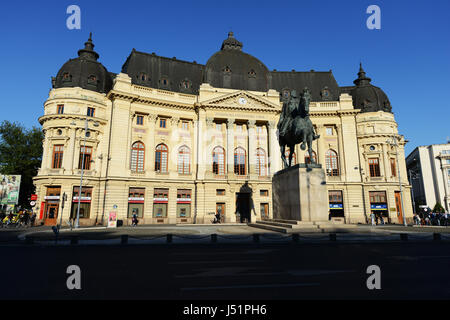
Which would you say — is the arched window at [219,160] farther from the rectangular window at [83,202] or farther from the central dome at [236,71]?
the rectangular window at [83,202]

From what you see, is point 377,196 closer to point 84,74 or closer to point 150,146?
point 150,146

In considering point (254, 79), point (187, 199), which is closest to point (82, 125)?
point (187, 199)

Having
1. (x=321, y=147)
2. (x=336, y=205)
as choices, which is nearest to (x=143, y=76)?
(x=321, y=147)

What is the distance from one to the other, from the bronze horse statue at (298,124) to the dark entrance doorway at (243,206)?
66.8ft

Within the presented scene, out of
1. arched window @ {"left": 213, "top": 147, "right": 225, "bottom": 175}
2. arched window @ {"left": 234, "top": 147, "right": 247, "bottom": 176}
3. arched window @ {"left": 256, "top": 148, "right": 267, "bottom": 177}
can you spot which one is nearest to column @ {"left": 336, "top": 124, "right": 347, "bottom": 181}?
arched window @ {"left": 256, "top": 148, "right": 267, "bottom": 177}

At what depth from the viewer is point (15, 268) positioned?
874cm

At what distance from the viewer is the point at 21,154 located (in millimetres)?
48031

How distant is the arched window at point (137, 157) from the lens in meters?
38.9

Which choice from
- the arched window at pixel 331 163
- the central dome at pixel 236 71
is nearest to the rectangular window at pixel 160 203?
the central dome at pixel 236 71

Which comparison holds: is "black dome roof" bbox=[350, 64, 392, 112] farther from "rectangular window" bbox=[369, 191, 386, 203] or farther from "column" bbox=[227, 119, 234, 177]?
"column" bbox=[227, 119, 234, 177]

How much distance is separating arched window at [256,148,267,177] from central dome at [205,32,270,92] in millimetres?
11593

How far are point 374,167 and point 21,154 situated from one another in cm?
6533

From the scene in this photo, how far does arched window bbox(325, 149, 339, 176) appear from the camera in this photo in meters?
45.5

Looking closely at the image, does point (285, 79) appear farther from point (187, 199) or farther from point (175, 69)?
point (187, 199)
